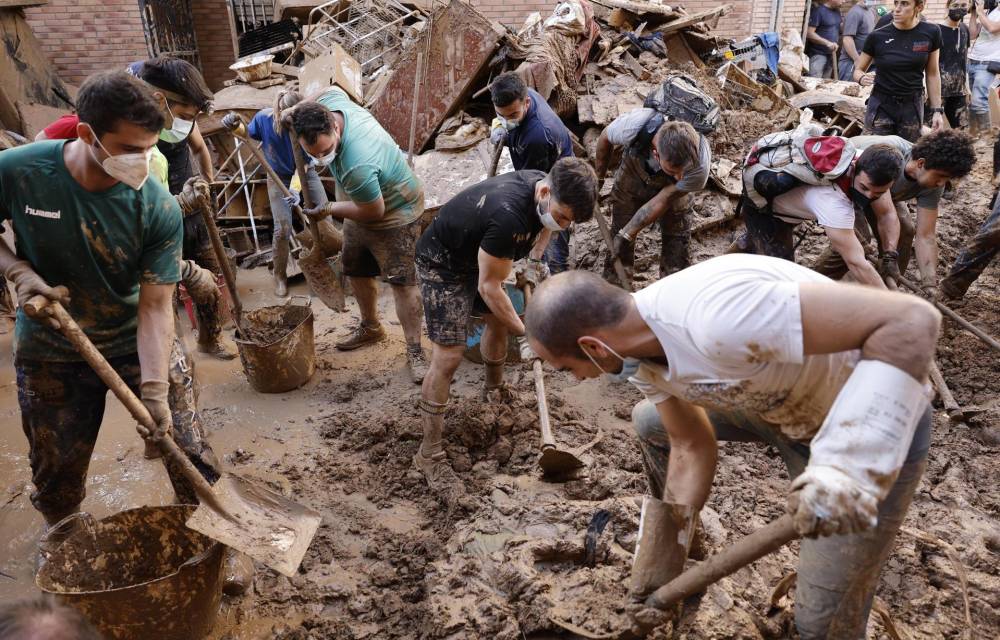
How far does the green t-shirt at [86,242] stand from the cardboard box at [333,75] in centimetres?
462

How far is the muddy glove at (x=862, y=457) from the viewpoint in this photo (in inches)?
63.4

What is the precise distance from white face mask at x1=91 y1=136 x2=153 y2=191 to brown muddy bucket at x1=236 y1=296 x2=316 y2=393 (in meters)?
2.12

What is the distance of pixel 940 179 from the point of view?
4367 mm

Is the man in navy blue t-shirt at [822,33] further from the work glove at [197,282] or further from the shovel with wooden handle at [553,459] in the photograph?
the work glove at [197,282]

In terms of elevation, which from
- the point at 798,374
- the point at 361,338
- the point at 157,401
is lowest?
the point at 361,338

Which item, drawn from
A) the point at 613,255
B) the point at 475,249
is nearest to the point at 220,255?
the point at 475,249

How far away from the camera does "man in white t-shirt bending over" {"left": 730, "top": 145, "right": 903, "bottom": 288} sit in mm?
4137

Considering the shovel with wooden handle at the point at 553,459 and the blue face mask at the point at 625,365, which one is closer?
the blue face mask at the point at 625,365

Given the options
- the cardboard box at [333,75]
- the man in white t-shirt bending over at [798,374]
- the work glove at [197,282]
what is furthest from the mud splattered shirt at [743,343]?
the cardboard box at [333,75]

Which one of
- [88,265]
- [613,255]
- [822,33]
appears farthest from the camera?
[822,33]

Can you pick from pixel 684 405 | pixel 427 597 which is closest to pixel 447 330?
pixel 427 597

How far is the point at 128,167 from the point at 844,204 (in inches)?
155

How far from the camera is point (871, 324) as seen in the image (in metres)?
1.68

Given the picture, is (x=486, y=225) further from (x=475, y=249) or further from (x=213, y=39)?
(x=213, y=39)
